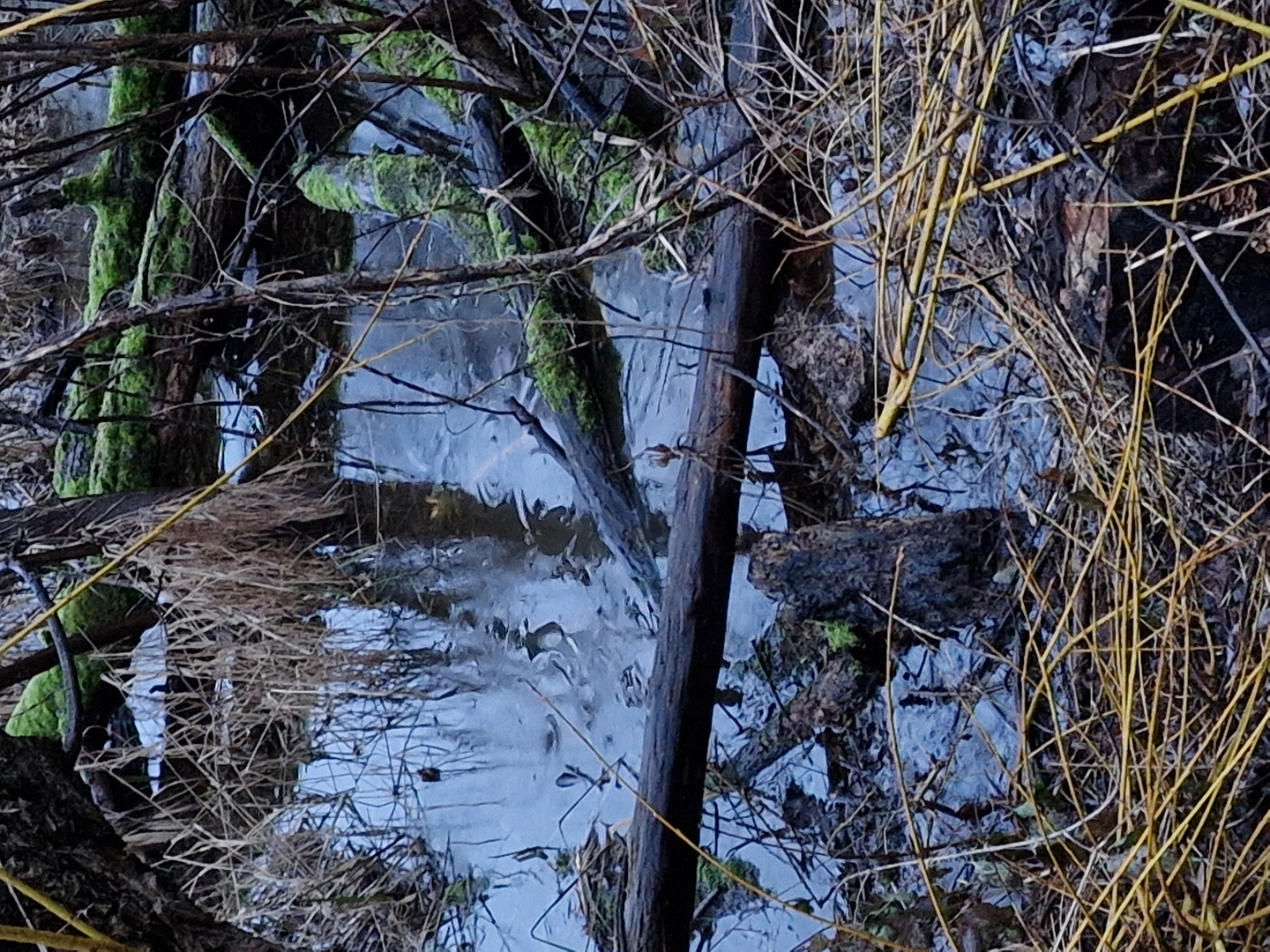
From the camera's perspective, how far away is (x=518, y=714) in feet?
8.98

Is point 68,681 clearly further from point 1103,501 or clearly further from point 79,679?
point 1103,501

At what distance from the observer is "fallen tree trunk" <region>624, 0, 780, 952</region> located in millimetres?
1914

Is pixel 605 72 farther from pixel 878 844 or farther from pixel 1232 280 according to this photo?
pixel 878 844

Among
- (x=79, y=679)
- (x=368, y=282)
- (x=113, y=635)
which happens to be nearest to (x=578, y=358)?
(x=368, y=282)

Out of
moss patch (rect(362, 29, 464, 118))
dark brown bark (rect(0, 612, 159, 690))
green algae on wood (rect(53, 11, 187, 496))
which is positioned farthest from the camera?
green algae on wood (rect(53, 11, 187, 496))

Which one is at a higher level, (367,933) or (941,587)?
(941,587)

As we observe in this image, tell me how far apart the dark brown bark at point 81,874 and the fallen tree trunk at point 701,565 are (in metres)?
0.79

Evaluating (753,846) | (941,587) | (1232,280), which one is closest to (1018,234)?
(1232,280)

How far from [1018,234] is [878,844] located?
4.16ft

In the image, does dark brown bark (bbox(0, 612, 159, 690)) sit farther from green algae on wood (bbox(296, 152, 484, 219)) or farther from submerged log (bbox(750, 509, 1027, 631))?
submerged log (bbox(750, 509, 1027, 631))

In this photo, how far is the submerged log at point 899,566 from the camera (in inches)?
76.0

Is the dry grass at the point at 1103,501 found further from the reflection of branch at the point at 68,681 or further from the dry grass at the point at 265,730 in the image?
the dry grass at the point at 265,730

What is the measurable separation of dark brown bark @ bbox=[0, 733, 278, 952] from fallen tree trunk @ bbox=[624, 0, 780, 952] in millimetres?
790

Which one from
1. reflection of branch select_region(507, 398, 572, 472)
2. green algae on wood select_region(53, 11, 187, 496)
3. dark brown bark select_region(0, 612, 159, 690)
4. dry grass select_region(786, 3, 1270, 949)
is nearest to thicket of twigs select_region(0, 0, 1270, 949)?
dry grass select_region(786, 3, 1270, 949)
